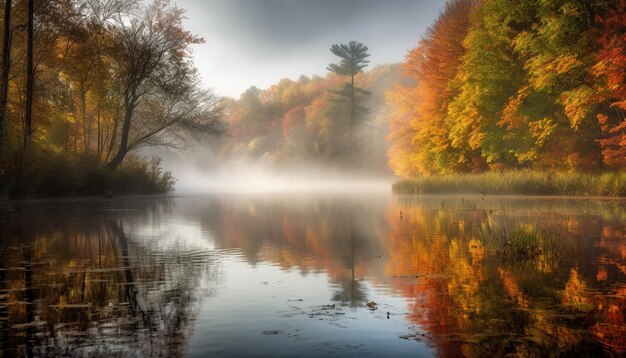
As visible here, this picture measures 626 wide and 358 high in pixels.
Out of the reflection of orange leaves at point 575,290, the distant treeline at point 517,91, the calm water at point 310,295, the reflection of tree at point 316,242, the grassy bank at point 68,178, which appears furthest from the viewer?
the grassy bank at point 68,178

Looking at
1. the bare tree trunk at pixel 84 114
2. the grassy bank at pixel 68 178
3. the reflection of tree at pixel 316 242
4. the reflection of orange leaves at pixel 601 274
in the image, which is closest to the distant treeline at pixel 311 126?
the grassy bank at pixel 68 178

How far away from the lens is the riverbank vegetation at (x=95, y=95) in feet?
128

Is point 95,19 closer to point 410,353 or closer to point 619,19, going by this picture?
point 619,19

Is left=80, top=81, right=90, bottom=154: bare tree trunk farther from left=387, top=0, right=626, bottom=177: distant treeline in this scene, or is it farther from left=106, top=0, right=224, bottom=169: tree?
left=387, top=0, right=626, bottom=177: distant treeline

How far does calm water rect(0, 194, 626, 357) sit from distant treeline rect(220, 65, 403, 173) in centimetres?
8108

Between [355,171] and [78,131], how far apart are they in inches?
2253

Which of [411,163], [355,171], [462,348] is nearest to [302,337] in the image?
[462,348]

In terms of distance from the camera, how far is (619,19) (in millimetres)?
30016

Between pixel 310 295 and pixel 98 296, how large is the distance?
324 centimetres

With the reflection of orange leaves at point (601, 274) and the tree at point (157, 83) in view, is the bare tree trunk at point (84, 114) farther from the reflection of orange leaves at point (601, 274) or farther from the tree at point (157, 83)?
the reflection of orange leaves at point (601, 274)

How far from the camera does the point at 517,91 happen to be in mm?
40031

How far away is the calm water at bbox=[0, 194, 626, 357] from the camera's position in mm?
6676

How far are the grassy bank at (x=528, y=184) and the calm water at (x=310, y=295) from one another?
1720 cm

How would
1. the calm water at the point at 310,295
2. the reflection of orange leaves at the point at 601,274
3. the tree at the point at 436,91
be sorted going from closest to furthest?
the calm water at the point at 310,295 → the reflection of orange leaves at the point at 601,274 → the tree at the point at 436,91
